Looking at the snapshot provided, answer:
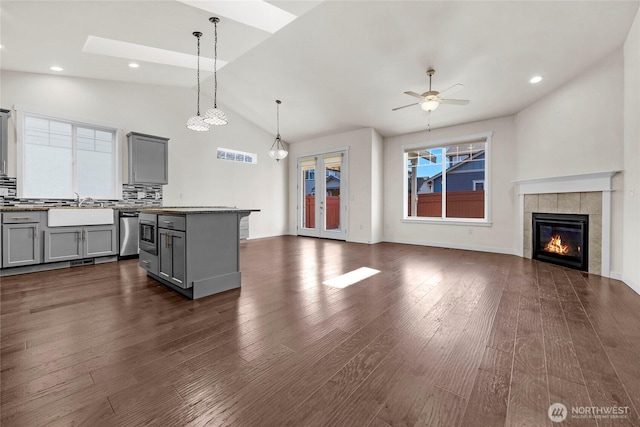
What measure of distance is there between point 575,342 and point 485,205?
4.39m

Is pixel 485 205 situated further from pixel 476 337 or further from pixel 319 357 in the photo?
pixel 319 357

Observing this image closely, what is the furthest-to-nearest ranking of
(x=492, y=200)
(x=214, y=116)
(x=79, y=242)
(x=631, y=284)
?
(x=492, y=200), (x=79, y=242), (x=214, y=116), (x=631, y=284)

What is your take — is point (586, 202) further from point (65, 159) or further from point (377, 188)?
point (65, 159)

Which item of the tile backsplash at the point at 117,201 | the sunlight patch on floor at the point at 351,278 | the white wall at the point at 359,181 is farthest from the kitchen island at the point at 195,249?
the white wall at the point at 359,181

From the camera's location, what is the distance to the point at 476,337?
2002 millimetres

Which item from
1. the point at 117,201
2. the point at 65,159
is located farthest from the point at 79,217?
the point at 65,159

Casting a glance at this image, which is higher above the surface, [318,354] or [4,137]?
[4,137]

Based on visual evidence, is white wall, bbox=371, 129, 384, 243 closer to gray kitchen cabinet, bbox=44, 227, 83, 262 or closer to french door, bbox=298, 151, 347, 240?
french door, bbox=298, 151, 347, 240

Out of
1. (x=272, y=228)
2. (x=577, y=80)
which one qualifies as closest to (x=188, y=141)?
(x=272, y=228)

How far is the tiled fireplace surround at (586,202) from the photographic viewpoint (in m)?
3.71

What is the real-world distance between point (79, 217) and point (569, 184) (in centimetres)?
760

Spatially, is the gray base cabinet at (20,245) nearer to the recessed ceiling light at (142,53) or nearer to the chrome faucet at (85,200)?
the chrome faucet at (85,200)

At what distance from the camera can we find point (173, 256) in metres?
2.98

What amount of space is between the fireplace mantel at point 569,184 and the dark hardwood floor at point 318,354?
1377mm
